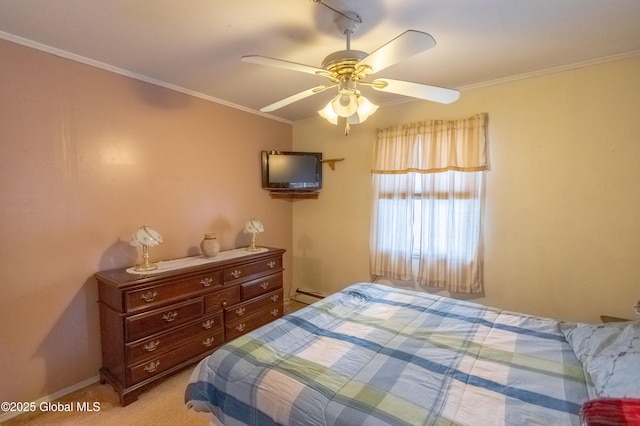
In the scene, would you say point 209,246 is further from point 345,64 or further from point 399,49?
point 399,49

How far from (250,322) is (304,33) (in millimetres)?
2400

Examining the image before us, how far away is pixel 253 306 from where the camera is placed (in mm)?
2709

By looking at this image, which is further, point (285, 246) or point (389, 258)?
point (285, 246)

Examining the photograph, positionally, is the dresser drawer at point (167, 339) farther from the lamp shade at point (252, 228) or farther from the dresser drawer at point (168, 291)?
the lamp shade at point (252, 228)

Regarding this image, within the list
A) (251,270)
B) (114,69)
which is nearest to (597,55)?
(251,270)

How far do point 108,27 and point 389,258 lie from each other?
2.87 m

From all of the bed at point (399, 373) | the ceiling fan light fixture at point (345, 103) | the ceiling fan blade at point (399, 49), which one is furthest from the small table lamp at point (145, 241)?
the ceiling fan blade at point (399, 49)

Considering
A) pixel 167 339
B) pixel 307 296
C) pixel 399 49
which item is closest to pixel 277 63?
pixel 399 49

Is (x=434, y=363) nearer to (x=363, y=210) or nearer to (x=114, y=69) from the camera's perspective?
(x=363, y=210)

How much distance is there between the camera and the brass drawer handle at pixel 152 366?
197 centimetres

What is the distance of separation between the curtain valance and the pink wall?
74.5 inches

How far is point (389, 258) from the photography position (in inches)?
119

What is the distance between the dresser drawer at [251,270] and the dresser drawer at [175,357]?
0.45 metres

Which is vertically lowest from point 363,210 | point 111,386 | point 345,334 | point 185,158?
point 111,386
